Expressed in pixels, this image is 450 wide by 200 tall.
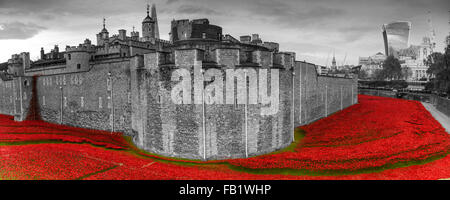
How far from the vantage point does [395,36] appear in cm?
19412

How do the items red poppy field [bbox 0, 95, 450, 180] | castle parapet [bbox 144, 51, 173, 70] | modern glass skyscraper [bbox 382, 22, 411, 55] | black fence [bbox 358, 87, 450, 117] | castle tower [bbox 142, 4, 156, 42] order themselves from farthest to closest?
modern glass skyscraper [bbox 382, 22, 411, 55], castle tower [bbox 142, 4, 156, 42], black fence [bbox 358, 87, 450, 117], castle parapet [bbox 144, 51, 173, 70], red poppy field [bbox 0, 95, 450, 180]

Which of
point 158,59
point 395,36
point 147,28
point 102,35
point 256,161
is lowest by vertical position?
point 256,161

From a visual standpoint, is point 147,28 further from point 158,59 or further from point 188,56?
point 188,56

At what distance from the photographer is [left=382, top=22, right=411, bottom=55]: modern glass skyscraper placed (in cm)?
19350

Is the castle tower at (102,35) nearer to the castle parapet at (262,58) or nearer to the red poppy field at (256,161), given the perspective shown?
the red poppy field at (256,161)

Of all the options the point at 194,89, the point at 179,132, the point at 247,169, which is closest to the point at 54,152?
the point at 179,132

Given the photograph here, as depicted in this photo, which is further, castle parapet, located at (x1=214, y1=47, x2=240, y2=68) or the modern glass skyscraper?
the modern glass skyscraper

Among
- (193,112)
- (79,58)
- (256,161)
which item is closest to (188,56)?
(193,112)

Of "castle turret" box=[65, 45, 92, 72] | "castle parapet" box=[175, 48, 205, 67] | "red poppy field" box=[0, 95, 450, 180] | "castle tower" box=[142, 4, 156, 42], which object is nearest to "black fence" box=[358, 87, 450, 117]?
"red poppy field" box=[0, 95, 450, 180]

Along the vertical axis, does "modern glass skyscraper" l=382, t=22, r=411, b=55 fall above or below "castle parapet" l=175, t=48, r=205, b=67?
above

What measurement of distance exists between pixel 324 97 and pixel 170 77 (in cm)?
2945

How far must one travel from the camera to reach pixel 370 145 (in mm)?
20578

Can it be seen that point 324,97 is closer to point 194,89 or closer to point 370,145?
point 370,145

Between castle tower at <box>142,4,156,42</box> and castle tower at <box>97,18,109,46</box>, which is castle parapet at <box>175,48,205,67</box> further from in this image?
castle tower at <box>97,18,109,46</box>
